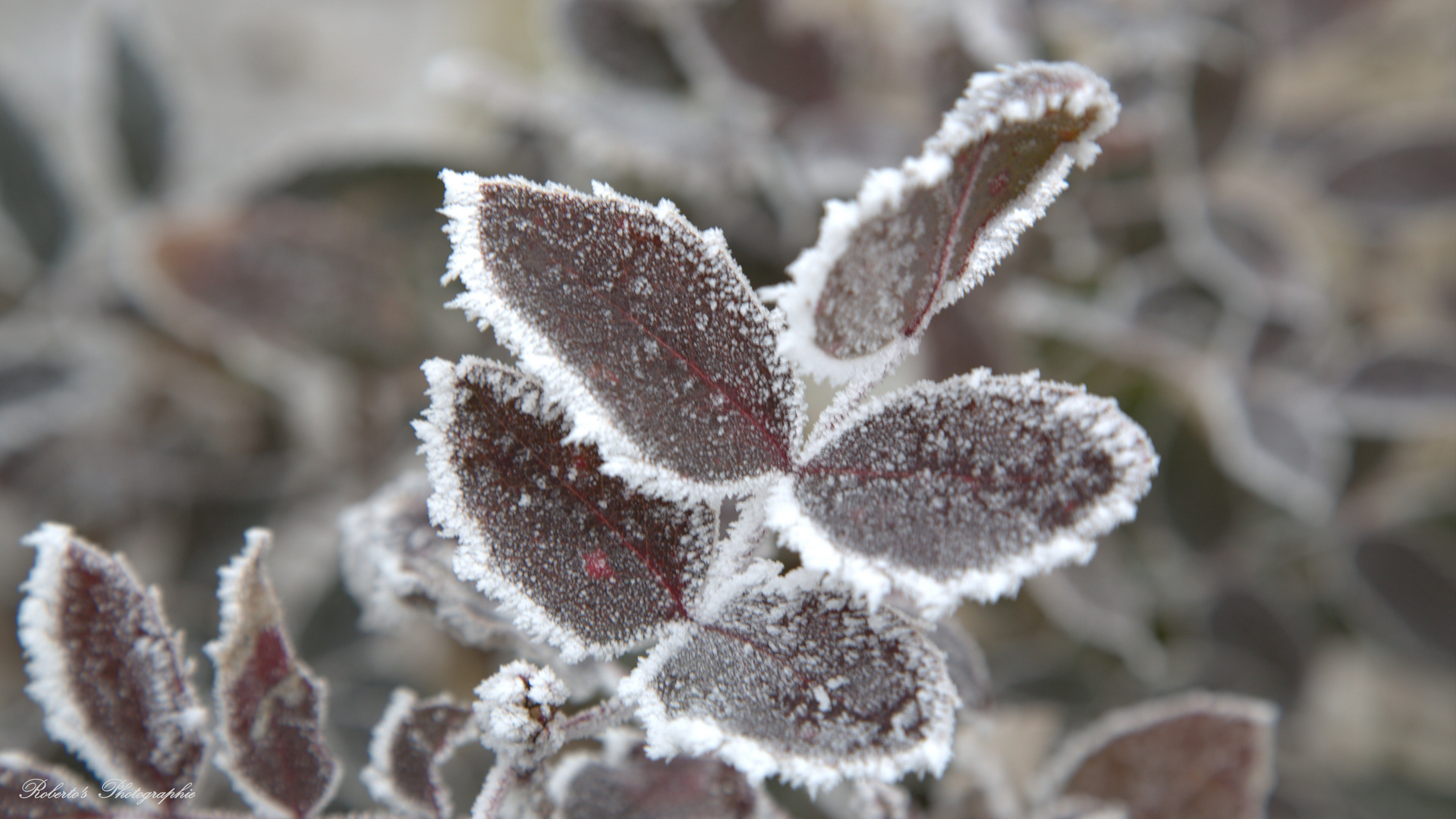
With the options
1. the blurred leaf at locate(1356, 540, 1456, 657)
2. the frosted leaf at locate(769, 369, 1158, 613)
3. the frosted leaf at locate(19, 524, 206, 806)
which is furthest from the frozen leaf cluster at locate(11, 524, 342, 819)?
the blurred leaf at locate(1356, 540, 1456, 657)

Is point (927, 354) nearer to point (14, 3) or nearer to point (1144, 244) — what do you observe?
point (1144, 244)

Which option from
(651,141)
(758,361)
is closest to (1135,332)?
(651,141)

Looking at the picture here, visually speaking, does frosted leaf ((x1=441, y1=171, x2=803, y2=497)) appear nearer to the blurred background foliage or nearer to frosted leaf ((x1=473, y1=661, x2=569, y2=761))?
frosted leaf ((x1=473, y1=661, x2=569, y2=761))

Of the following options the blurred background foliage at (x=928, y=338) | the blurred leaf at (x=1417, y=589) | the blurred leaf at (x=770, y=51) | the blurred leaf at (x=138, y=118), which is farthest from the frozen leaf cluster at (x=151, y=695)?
the blurred leaf at (x=1417, y=589)

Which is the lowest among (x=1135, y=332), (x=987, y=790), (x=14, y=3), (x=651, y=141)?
(x=987, y=790)

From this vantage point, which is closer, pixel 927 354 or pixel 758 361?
pixel 758 361
